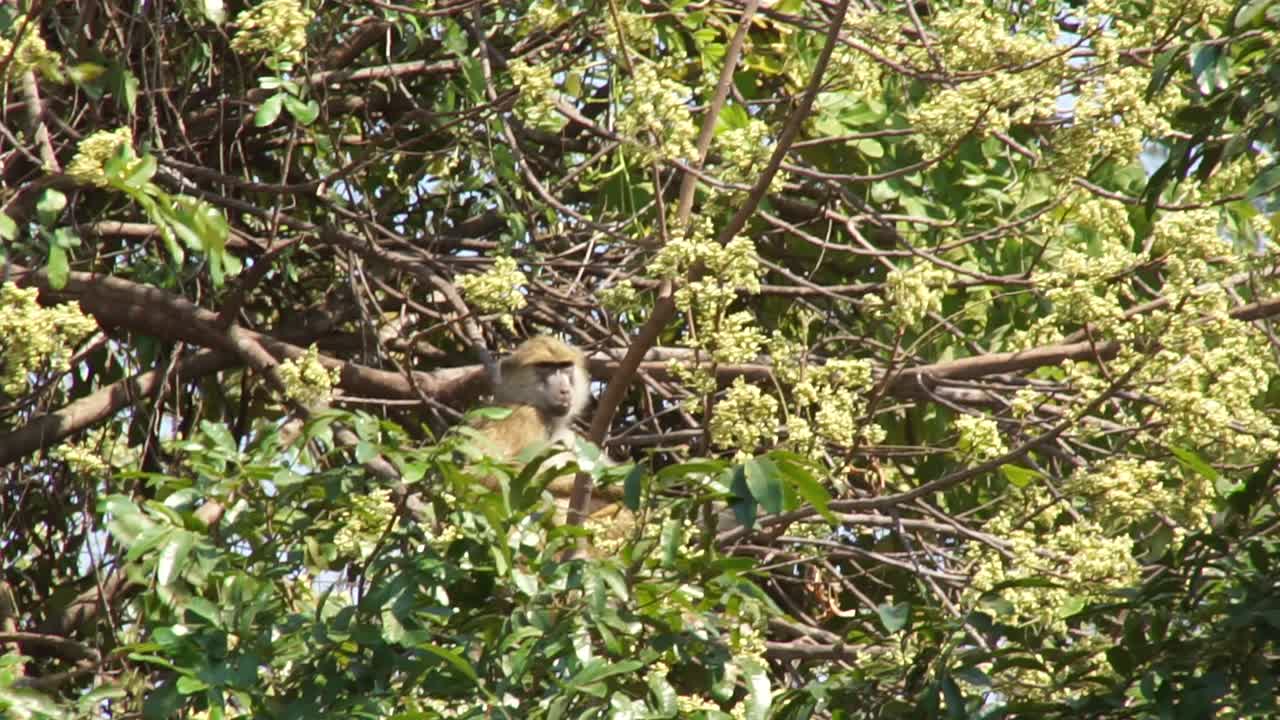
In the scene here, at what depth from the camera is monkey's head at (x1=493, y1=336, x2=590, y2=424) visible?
18.9 feet

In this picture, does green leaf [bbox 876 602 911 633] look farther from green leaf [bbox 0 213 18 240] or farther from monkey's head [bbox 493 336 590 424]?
monkey's head [bbox 493 336 590 424]

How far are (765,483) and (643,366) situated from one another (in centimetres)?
189

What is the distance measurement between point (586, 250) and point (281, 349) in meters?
1.06

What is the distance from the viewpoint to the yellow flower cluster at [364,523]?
3297 millimetres

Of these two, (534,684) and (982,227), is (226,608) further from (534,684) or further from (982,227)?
(982,227)

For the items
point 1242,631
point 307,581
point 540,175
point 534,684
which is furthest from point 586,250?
point 1242,631

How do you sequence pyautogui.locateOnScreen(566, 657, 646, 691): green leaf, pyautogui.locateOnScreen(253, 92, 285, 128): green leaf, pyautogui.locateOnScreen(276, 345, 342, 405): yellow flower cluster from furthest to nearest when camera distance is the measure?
pyautogui.locateOnScreen(253, 92, 285, 128): green leaf < pyautogui.locateOnScreen(276, 345, 342, 405): yellow flower cluster < pyautogui.locateOnScreen(566, 657, 646, 691): green leaf

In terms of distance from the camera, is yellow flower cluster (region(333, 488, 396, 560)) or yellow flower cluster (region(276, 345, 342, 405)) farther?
yellow flower cluster (region(276, 345, 342, 405))

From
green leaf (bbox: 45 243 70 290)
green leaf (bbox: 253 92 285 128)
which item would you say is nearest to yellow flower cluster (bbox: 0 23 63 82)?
green leaf (bbox: 45 243 70 290)

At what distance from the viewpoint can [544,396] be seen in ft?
19.2

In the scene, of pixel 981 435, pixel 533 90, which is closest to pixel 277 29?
pixel 533 90

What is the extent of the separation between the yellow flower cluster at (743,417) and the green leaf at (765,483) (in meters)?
0.26

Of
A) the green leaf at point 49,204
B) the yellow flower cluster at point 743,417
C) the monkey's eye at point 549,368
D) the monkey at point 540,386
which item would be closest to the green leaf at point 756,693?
the yellow flower cluster at point 743,417

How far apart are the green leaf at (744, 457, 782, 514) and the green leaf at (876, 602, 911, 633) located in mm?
468
